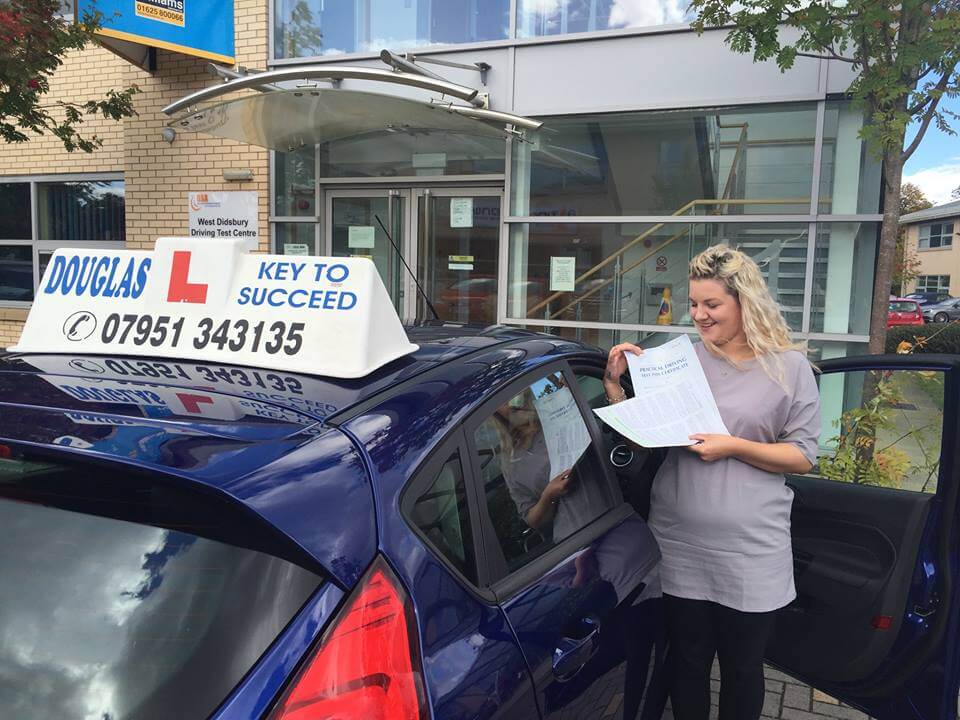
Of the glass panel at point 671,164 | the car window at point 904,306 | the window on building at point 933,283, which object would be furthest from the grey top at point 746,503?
the window on building at point 933,283

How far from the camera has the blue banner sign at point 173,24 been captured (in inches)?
266

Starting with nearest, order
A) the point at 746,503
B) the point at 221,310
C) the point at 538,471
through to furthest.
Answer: the point at 221,310 → the point at 538,471 → the point at 746,503

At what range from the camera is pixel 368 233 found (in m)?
7.96

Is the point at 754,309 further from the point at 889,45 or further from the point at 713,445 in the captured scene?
the point at 889,45

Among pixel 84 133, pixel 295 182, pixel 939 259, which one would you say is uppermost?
pixel 939 259

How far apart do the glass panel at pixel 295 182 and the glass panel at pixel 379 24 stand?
1016mm

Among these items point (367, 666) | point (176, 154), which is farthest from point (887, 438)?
point (176, 154)

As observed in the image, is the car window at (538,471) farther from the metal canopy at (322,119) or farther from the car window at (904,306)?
the car window at (904,306)

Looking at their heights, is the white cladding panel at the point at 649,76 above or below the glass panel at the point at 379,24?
below

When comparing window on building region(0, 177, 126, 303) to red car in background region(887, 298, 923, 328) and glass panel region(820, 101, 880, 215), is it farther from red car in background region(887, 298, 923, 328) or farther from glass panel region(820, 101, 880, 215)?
red car in background region(887, 298, 923, 328)

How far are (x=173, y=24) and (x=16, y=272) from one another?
4.50m

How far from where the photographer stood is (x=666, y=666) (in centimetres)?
245

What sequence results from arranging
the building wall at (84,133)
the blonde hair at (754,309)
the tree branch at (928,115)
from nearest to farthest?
the blonde hair at (754,309)
the tree branch at (928,115)
the building wall at (84,133)

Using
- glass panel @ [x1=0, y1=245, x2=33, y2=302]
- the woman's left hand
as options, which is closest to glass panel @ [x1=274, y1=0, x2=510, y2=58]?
glass panel @ [x1=0, y1=245, x2=33, y2=302]
